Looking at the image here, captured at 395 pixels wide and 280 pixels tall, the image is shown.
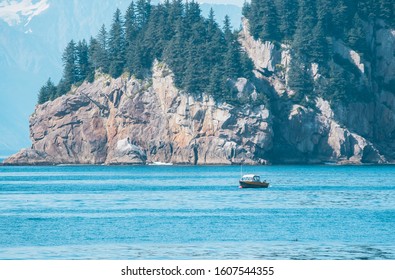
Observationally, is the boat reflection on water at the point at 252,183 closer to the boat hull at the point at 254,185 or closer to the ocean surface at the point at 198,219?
the boat hull at the point at 254,185

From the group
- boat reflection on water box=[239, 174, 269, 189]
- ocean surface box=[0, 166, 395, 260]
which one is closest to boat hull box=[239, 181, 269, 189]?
boat reflection on water box=[239, 174, 269, 189]

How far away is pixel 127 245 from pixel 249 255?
10.9 m

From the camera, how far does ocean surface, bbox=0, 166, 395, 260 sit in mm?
77125

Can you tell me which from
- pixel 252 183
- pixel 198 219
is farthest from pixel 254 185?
pixel 198 219

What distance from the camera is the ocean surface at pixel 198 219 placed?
77.1m

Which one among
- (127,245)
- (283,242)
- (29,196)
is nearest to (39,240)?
(127,245)

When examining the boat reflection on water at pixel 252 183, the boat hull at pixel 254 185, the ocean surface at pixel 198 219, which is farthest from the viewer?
the boat hull at pixel 254 185

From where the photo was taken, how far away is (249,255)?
2896 inches

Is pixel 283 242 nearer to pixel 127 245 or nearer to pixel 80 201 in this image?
pixel 127 245

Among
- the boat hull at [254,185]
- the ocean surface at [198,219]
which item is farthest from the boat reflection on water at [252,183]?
the ocean surface at [198,219]

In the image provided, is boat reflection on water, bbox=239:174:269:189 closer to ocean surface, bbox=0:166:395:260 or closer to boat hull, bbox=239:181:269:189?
boat hull, bbox=239:181:269:189

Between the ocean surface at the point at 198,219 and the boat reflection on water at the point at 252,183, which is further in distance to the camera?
the boat reflection on water at the point at 252,183

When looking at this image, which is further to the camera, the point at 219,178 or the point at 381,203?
the point at 219,178
